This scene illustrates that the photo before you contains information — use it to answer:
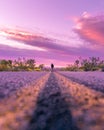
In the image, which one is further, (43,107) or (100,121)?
(43,107)

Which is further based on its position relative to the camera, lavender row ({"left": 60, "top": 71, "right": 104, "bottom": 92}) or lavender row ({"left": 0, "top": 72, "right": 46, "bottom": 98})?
lavender row ({"left": 60, "top": 71, "right": 104, "bottom": 92})

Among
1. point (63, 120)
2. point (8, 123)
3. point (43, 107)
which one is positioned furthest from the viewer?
point (43, 107)

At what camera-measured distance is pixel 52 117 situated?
284 inches

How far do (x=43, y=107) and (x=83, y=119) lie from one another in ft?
7.48

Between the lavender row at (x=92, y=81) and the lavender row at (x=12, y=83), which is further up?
the lavender row at (x=12, y=83)

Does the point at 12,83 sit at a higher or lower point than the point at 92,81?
higher

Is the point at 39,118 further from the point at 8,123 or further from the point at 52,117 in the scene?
the point at 8,123

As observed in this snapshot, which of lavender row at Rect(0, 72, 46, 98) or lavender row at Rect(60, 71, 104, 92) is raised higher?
lavender row at Rect(0, 72, 46, 98)

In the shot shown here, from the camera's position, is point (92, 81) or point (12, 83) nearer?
point (12, 83)

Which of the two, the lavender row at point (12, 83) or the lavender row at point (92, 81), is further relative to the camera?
the lavender row at point (92, 81)

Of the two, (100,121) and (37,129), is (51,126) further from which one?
(100,121)

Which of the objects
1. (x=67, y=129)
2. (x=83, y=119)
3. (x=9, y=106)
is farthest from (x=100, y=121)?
(x=9, y=106)

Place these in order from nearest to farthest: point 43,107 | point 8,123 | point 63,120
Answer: point 8,123 → point 63,120 → point 43,107

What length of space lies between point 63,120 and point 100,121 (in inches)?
31.8
